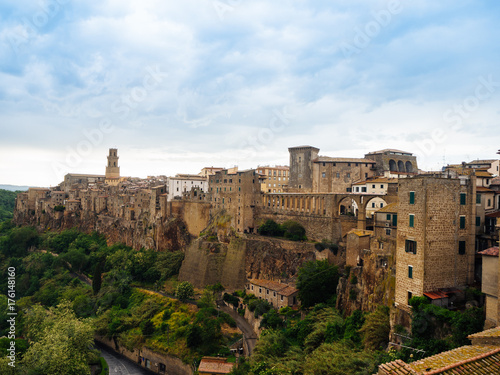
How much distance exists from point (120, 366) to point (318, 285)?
851 inches

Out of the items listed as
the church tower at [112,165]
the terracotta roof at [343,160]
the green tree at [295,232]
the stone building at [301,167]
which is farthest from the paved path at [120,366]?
the church tower at [112,165]

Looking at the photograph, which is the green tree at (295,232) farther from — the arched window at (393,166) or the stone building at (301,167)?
the arched window at (393,166)

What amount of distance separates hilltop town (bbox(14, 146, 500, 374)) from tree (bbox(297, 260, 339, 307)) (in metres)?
2.36

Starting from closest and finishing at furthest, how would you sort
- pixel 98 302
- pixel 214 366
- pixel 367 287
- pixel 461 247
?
pixel 461 247 < pixel 367 287 < pixel 214 366 < pixel 98 302

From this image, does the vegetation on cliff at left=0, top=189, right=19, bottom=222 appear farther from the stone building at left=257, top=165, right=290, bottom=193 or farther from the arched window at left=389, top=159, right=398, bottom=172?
the arched window at left=389, top=159, right=398, bottom=172

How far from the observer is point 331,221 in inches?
1481

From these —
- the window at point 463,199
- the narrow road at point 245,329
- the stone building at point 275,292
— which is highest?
the window at point 463,199

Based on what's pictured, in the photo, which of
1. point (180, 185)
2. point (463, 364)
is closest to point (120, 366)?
point (180, 185)

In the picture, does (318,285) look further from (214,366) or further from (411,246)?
(411,246)

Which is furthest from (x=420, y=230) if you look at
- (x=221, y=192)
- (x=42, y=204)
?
A: (x=42, y=204)

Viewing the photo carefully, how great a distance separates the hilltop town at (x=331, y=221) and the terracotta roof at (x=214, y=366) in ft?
25.1

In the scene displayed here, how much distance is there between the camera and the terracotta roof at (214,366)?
95.1ft

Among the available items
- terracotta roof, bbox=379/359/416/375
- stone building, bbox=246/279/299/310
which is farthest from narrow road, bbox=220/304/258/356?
terracotta roof, bbox=379/359/416/375

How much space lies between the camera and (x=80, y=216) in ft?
234
